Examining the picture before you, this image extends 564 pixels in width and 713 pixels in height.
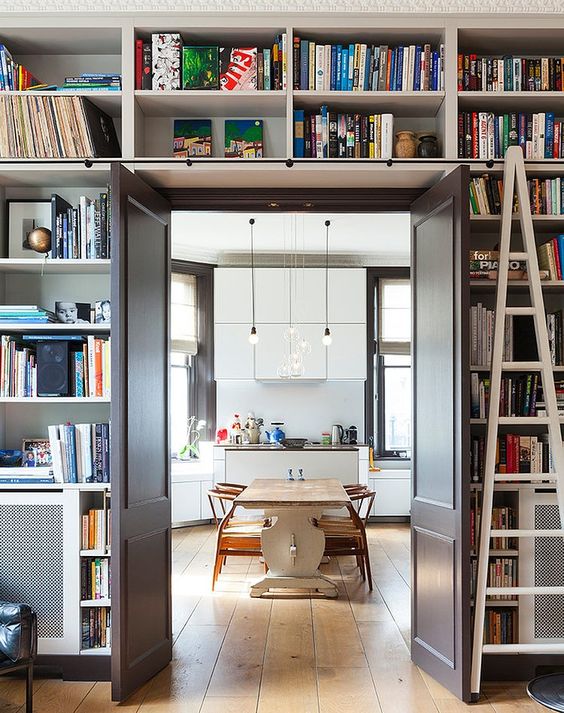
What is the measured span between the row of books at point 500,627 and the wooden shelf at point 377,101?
2657mm

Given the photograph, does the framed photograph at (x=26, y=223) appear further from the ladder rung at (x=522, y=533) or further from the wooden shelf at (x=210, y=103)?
the ladder rung at (x=522, y=533)

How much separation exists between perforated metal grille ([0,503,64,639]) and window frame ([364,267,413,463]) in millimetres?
5862

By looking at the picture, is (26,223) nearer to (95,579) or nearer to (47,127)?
(47,127)

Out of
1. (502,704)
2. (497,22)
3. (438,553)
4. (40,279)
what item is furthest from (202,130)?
(502,704)

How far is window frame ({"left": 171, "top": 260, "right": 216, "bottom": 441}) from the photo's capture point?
9188 millimetres

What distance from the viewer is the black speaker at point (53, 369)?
13.1 feet

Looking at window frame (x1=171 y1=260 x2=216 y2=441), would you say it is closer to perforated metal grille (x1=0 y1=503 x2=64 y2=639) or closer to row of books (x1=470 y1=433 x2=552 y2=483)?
perforated metal grille (x1=0 y1=503 x2=64 y2=639)

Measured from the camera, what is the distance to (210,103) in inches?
163

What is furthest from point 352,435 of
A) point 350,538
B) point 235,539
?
point 235,539

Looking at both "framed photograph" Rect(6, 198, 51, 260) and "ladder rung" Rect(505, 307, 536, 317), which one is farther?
"framed photograph" Rect(6, 198, 51, 260)

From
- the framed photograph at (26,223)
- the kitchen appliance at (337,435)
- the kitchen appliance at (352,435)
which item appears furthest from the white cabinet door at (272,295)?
the framed photograph at (26,223)

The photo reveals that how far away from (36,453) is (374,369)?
→ 230 inches

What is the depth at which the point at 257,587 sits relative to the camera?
5.87 meters

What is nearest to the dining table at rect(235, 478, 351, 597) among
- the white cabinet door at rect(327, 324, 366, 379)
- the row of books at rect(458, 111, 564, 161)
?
the row of books at rect(458, 111, 564, 161)
